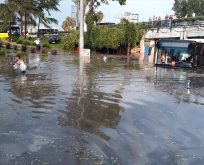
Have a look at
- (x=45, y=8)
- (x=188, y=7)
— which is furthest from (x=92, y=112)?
(x=188, y=7)

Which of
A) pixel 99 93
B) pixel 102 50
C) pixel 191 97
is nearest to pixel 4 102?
pixel 99 93

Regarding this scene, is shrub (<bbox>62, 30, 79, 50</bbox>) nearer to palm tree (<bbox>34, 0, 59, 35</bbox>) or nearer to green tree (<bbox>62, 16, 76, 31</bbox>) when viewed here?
palm tree (<bbox>34, 0, 59, 35</bbox>)

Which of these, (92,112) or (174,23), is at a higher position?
(174,23)

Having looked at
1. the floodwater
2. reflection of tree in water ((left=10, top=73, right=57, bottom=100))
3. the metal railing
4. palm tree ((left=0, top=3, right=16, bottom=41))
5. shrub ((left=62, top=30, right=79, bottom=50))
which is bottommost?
the floodwater

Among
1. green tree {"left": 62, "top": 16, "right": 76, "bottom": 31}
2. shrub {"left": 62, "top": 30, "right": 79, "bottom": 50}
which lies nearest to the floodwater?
shrub {"left": 62, "top": 30, "right": 79, "bottom": 50}

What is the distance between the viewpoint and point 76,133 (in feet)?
37.2

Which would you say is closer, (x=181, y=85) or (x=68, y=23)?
(x=181, y=85)

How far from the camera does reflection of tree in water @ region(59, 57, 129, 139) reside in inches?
489

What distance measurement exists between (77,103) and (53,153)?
6.48m

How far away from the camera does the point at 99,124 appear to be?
12438 mm

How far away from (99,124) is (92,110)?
87.9 inches

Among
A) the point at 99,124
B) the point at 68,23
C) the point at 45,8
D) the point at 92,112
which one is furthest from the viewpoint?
the point at 68,23

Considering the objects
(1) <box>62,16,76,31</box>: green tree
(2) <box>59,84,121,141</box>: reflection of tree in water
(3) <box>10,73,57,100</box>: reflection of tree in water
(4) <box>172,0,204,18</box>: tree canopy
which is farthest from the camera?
(1) <box>62,16,76,31</box>: green tree

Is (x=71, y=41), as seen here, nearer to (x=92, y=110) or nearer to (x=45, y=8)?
(x=45, y=8)
